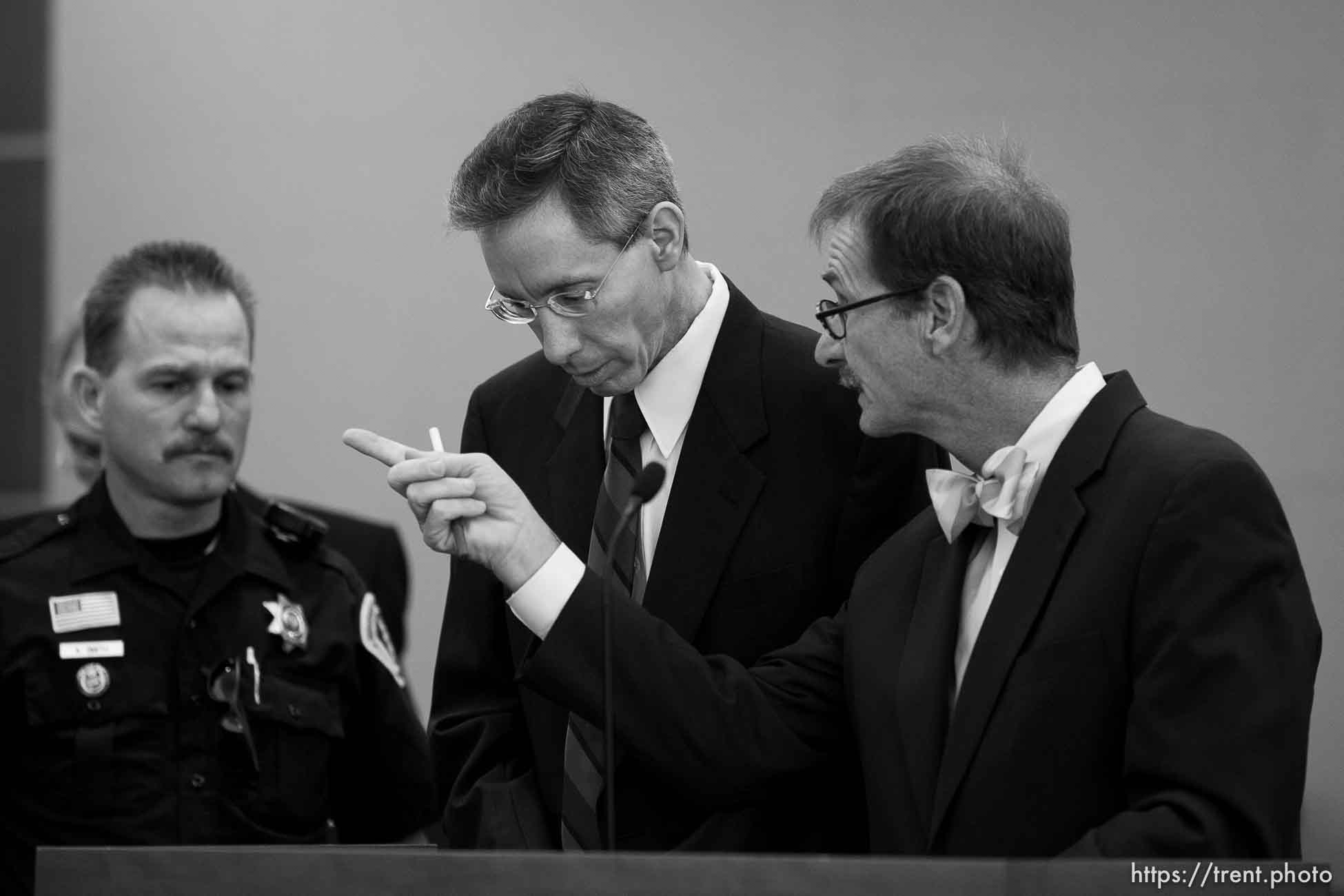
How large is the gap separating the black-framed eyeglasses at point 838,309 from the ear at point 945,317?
3 centimetres

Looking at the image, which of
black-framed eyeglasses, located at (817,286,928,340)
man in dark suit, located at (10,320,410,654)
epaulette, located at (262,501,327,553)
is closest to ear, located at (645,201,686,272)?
black-framed eyeglasses, located at (817,286,928,340)

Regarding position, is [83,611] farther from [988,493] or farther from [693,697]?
[988,493]

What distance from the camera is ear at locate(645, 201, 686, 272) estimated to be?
6.87 ft

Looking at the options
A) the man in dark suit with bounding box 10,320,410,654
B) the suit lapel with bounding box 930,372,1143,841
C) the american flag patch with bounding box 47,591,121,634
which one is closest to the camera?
the suit lapel with bounding box 930,372,1143,841

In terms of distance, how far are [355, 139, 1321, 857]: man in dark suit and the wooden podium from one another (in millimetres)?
255

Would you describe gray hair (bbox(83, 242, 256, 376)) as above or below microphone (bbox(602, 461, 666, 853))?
above

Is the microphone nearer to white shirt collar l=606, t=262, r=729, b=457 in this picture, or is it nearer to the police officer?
white shirt collar l=606, t=262, r=729, b=457

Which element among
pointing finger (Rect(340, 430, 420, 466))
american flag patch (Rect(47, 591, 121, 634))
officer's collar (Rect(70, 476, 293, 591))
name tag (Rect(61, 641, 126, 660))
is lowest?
name tag (Rect(61, 641, 126, 660))

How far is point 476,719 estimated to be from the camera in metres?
2.15

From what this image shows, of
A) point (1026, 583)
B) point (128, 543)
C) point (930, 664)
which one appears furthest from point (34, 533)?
point (1026, 583)

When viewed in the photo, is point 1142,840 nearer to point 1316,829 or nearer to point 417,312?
point 1316,829

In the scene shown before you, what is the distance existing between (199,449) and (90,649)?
36 centimetres

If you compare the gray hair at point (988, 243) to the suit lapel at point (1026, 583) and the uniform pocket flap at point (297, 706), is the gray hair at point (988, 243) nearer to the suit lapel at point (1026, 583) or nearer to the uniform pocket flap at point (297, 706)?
the suit lapel at point (1026, 583)

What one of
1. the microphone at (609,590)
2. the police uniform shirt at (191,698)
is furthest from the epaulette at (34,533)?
the microphone at (609,590)
